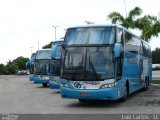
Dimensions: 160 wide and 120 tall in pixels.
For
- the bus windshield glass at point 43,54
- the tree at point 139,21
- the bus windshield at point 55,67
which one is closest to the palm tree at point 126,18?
the tree at point 139,21

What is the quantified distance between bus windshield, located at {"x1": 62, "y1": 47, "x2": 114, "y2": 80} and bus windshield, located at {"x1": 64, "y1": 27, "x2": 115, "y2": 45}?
1.12ft

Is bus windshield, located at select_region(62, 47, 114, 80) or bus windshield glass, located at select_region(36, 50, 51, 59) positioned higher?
bus windshield glass, located at select_region(36, 50, 51, 59)

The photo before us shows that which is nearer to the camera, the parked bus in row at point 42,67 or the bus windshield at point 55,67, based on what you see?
the bus windshield at point 55,67

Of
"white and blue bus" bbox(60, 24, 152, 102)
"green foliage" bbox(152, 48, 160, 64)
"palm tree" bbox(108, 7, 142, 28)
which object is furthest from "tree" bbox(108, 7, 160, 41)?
"green foliage" bbox(152, 48, 160, 64)

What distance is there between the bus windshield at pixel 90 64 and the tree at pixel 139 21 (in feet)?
97.1

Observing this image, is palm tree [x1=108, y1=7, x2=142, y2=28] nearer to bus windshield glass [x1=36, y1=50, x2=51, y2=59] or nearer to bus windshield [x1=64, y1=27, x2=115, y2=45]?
bus windshield glass [x1=36, y1=50, x2=51, y2=59]

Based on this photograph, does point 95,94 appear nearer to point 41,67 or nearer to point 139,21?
point 41,67

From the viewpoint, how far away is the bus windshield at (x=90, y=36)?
1681 centimetres

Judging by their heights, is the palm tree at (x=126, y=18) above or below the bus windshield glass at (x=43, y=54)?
above

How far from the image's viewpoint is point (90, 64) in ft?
53.8

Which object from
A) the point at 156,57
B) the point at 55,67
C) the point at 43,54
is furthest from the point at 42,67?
the point at 156,57

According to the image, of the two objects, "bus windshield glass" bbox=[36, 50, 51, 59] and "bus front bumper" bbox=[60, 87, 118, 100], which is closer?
"bus front bumper" bbox=[60, 87, 118, 100]

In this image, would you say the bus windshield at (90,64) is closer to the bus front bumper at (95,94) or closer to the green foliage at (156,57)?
the bus front bumper at (95,94)

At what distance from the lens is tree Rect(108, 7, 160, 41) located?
4566cm
